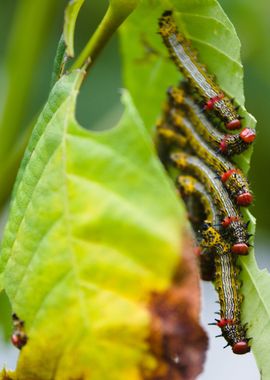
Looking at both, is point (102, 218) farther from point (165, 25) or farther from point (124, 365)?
point (165, 25)

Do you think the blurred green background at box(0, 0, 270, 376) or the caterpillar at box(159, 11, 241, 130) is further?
the blurred green background at box(0, 0, 270, 376)

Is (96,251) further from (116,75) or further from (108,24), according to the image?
(116,75)

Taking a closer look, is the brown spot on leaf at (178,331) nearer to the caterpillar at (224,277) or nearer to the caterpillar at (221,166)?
the caterpillar at (224,277)

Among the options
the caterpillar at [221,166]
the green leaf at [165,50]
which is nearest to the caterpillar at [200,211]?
the caterpillar at [221,166]

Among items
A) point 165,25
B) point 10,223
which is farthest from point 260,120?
point 10,223

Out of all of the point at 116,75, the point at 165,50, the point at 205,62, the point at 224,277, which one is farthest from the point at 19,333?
the point at 116,75

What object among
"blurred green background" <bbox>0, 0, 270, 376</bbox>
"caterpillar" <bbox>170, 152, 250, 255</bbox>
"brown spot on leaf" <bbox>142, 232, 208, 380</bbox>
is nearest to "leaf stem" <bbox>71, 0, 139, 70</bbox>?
"caterpillar" <bbox>170, 152, 250, 255</bbox>

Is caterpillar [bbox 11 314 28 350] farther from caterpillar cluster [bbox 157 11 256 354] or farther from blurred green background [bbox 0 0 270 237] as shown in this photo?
blurred green background [bbox 0 0 270 237]
